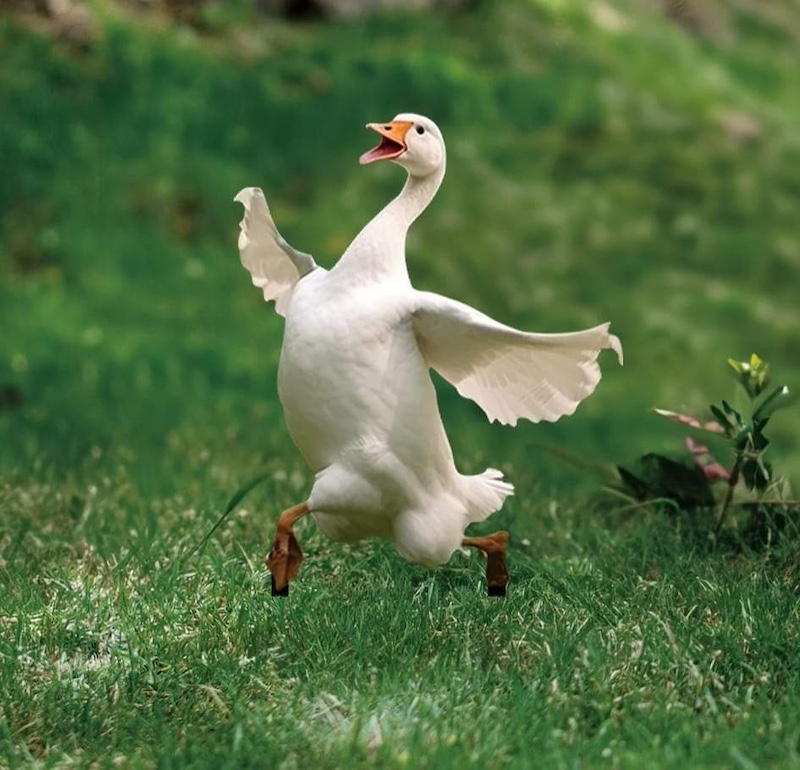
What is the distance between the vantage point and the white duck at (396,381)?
121 inches

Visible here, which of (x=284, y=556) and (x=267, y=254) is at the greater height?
(x=267, y=254)

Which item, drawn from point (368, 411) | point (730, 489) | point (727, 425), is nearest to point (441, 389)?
point (730, 489)

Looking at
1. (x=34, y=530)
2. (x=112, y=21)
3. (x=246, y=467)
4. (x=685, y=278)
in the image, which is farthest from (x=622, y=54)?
(x=34, y=530)

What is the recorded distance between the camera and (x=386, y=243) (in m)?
3.23

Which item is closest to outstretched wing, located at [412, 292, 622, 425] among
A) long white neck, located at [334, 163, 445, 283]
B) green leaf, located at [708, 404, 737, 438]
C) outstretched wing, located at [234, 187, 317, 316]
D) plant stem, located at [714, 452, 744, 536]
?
long white neck, located at [334, 163, 445, 283]

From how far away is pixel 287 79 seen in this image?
348 inches

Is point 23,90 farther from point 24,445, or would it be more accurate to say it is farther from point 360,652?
point 360,652

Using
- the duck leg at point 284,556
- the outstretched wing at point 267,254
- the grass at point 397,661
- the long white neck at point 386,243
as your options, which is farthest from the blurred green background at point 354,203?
the long white neck at point 386,243

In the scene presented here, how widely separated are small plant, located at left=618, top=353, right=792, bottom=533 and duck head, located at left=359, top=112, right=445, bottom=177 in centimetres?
94

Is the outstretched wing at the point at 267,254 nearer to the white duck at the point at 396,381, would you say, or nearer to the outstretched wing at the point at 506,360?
the white duck at the point at 396,381

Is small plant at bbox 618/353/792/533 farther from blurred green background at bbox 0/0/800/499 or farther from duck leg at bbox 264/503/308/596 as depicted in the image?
blurred green background at bbox 0/0/800/499

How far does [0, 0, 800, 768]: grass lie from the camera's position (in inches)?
112

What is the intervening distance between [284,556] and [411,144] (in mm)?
1071

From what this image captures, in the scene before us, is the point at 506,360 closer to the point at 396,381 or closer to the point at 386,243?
the point at 396,381
